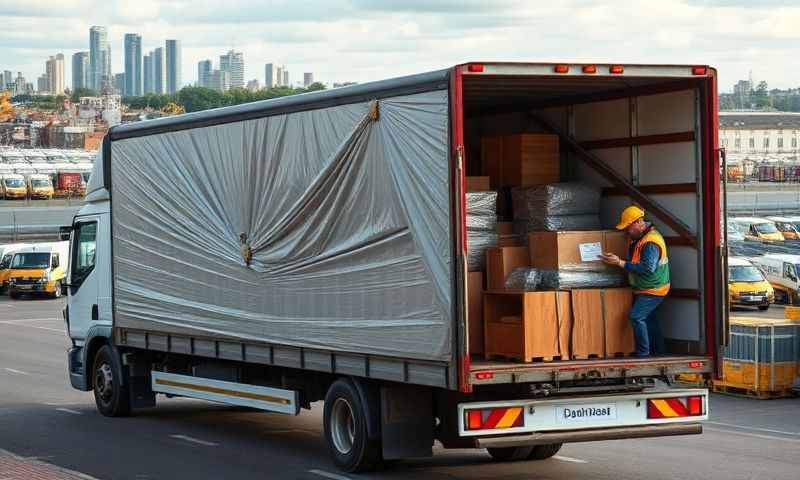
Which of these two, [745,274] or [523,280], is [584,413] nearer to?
[523,280]

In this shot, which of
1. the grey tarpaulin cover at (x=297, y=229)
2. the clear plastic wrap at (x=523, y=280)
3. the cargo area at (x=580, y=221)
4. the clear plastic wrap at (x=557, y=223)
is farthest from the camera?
the clear plastic wrap at (x=557, y=223)

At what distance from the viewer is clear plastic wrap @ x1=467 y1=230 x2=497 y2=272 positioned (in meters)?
11.9

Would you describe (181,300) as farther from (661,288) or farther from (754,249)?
(754,249)

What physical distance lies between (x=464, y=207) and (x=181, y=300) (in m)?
5.49

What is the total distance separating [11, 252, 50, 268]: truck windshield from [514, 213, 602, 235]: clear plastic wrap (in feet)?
129

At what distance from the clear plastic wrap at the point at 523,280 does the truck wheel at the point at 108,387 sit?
6936mm

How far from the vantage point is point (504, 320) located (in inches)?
452

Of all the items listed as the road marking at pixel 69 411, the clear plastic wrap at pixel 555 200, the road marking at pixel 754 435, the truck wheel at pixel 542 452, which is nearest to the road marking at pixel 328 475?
the truck wheel at pixel 542 452

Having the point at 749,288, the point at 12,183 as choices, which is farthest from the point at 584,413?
the point at 12,183

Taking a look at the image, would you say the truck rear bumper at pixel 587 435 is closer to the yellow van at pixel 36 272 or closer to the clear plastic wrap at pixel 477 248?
the clear plastic wrap at pixel 477 248

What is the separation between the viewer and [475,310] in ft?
38.7

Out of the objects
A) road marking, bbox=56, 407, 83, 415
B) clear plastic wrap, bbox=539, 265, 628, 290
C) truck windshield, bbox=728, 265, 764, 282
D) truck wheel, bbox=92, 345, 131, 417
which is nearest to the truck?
clear plastic wrap, bbox=539, 265, 628, 290

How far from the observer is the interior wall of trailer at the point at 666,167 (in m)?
12.1

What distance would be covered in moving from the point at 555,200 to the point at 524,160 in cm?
56
